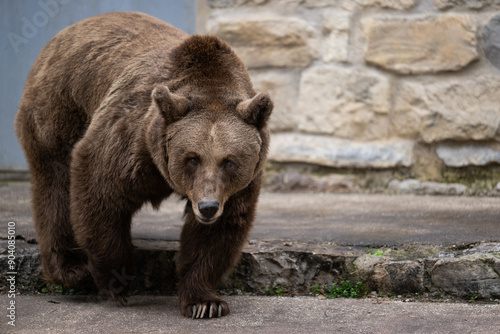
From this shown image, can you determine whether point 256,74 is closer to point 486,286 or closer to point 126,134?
point 126,134

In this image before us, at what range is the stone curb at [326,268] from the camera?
3.49 m

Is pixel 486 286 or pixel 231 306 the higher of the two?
pixel 486 286

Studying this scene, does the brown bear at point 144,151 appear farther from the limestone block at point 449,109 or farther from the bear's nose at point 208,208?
the limestone block at point 449,109

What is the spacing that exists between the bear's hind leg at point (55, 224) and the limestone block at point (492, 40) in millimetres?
3586

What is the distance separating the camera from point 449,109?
19.0 feet

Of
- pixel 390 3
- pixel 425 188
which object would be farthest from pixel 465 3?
pixel 425 188

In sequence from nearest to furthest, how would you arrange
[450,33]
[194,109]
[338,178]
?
1. [194,109]
2. [450,33]
3. [338,178]

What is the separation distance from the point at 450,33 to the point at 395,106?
30.3 inches

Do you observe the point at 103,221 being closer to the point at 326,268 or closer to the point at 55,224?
the point at 55,224

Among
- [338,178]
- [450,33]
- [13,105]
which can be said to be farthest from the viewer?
[13,105]

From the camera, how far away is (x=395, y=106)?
596 centimetres

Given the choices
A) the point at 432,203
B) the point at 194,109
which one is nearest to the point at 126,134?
the point at 194,109

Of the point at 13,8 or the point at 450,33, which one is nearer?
the point at 450,33

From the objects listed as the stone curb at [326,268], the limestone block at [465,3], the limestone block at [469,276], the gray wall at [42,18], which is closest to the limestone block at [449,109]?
the limestone block at [465,3]
